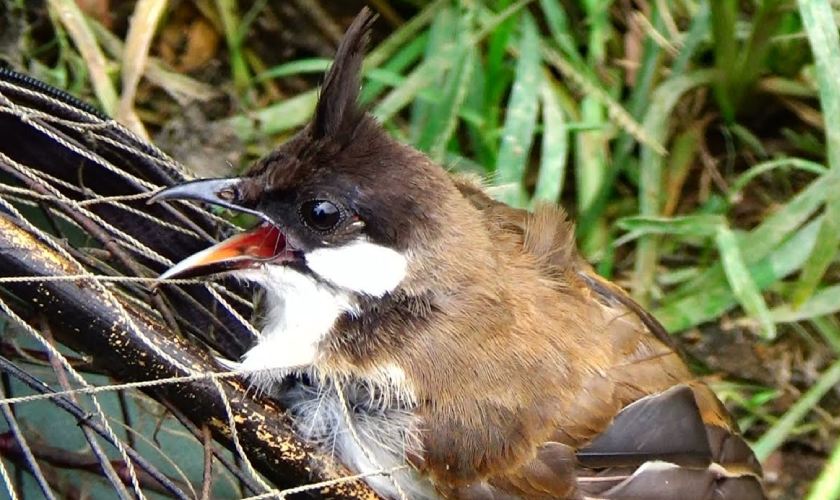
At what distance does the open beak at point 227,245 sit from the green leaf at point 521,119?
3.59 ft

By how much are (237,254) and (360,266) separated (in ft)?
0.64

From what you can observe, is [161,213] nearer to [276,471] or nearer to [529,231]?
[276,471]

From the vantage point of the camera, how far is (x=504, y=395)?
72.1 inches

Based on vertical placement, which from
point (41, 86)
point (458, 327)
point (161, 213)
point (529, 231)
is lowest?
point (458, 327)

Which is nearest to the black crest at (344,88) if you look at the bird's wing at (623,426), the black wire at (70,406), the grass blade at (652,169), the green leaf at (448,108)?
the bird's wing at (623,426)

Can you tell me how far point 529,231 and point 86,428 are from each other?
0.93 m

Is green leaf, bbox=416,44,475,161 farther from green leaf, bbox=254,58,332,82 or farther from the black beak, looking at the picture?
the black beak

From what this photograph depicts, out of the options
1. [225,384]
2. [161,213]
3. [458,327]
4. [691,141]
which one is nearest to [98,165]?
[161,213]

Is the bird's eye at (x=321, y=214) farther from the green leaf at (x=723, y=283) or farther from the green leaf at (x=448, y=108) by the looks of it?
the green leaf at (x=723, y=283)

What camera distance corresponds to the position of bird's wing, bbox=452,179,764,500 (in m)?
1.86

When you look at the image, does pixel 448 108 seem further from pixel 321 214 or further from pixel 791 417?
pixel 321 214

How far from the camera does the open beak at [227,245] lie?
67.7 inches

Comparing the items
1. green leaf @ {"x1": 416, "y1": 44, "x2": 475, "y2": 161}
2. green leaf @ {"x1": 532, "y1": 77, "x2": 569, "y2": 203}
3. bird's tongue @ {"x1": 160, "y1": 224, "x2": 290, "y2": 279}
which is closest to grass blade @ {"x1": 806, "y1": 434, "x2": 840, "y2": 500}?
green leaf @ {"x1": 532, "y1": 77, "x2": 569, "y2": 203}

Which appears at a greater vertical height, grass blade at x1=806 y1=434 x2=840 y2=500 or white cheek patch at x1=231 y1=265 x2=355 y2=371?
white cheek patch at x1=231 y1=265 x2=355 y2=371
